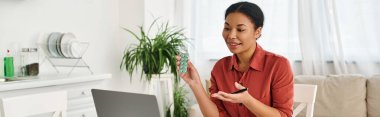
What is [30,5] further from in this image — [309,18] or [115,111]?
[309,18]

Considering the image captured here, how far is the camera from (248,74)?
1420 mm

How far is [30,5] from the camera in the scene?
280cm

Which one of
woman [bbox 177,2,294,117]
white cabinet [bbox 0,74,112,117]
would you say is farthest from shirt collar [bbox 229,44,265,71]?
white cabinet [bbox 0,74,112,117]

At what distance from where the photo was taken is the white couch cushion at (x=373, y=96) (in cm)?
317

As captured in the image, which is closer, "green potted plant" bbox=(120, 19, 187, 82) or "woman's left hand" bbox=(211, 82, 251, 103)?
"woman's left hand" bbox=(211, 82, 251, 103)

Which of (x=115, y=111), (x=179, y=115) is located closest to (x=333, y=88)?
(x=179, y=115)

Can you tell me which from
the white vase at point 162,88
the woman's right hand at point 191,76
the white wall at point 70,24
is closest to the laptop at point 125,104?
the woman's right hand at point 191,76

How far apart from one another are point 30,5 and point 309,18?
2.34m

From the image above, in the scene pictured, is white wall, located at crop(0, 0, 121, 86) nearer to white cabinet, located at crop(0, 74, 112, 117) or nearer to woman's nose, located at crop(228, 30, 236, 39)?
white cabinet, located at crop(0, 74, 112, 117)

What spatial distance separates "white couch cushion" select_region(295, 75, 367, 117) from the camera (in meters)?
3.23

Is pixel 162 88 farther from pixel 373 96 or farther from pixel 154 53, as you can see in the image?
pixel 373 96

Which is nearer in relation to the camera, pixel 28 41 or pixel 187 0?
pixel 28 41

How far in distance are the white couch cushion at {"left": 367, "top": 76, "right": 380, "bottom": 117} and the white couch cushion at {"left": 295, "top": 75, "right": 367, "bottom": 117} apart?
37 millimetres

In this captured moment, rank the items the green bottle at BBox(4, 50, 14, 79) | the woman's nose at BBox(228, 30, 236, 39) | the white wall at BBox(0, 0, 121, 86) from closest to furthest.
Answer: the woman's nose at BBox(228, 30, 236, 39) < the green bottle at BBox(4, 50, 14, 79) < the white wall at BBox(0, 0, 121, 86)
